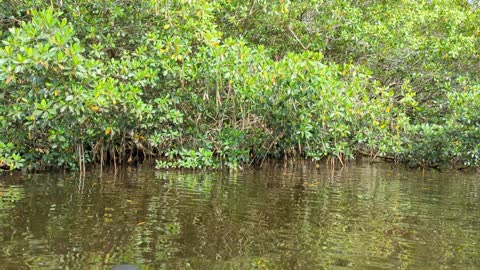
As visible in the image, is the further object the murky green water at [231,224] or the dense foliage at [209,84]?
the dense foliage at [209,84]

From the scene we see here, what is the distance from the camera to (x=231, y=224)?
13.8 ft

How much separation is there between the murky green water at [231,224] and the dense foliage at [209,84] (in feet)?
4.01

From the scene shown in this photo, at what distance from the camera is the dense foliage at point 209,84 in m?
6.48

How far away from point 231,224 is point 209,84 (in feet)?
15.4

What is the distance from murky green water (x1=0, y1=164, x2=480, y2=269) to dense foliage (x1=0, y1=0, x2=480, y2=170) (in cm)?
122

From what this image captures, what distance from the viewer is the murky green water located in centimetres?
319

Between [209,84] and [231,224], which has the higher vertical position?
[209,84]

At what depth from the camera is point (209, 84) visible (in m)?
8.48

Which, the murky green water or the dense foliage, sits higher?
the dense foliage

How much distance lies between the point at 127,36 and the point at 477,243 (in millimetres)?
7123

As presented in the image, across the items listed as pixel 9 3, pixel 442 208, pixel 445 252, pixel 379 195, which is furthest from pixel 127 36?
pixel 445 252

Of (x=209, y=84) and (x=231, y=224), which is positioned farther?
(x=209, y=84)

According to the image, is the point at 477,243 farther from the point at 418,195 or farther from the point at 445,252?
the point at 418,195

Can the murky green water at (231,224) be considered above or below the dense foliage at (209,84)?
below
